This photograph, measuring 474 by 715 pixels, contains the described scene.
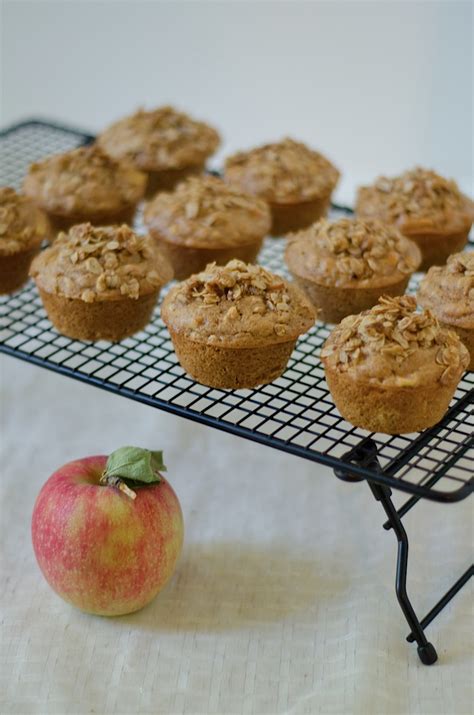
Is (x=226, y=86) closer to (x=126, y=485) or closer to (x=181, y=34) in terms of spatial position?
(x=181, y=34)

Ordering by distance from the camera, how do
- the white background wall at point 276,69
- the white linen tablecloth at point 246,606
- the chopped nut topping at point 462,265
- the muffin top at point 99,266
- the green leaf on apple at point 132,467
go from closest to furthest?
the white linen tablecloth at point 246,606, the green leaf on apple at point 132,467, the chopped nut topping at point 462,265, the muffin top at point 99,266, the white background wall at point 276,69

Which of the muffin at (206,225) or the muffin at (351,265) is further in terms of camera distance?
the muffin at (206,225)

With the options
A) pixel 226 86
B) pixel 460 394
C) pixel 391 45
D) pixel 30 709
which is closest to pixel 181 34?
pixel 226 86

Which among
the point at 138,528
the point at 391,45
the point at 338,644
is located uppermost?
the point at 391,45

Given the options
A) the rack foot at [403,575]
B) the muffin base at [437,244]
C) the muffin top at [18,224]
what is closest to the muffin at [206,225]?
the muffin top at [18,224]

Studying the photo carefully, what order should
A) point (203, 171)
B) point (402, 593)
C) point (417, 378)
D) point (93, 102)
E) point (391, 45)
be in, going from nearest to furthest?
point (417, 378)
point (402, 593)
point (203, 171)
point (391, 45)
point (93, 102)

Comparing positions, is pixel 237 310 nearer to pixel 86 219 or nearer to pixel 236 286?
pixel 236 286

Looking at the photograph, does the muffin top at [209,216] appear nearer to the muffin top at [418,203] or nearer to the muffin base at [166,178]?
the muffin top at [418,203]
